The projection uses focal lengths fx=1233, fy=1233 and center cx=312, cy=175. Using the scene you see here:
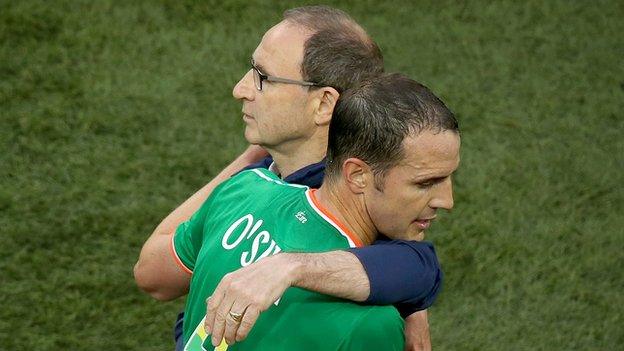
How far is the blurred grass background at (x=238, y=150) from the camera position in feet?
18.8

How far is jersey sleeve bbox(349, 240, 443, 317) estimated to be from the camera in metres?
2.83

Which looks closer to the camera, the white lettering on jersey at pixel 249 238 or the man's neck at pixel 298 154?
the white lettering on jersey at pixel 249 238

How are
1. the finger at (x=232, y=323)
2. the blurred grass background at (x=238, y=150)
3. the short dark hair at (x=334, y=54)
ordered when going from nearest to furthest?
the finger at (x=232, y=323) → the short dark hair at (x=334, y=54) → the blurred grass background at (x=238, y=150)

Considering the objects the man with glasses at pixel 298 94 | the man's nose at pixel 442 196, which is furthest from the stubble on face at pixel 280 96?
the man's nose at pixel 442 196

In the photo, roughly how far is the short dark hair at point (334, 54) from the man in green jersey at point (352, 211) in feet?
1.64

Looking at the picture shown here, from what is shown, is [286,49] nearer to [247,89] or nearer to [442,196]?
[247,89]

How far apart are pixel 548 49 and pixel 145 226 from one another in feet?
10.2

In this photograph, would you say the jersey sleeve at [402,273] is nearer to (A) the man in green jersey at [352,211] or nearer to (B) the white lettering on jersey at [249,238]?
(A) the man in green jersey at [352,211]

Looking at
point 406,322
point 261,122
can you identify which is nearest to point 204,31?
point 261,122

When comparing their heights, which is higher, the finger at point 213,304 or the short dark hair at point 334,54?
the short dark hair at point 334,54

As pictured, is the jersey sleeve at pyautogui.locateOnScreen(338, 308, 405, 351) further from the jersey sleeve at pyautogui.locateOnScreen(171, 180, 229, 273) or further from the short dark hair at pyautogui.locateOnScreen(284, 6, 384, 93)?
the short dark hair at pyautogui.locateOnScreen(284, 6, 384, 93)

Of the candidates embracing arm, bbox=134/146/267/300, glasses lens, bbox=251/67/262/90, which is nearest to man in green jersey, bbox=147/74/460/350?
embracing arm, bbox=134/146/267/300

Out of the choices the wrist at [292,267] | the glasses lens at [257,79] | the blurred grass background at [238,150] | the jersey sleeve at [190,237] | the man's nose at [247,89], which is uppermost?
the glasses lens at [257,79]

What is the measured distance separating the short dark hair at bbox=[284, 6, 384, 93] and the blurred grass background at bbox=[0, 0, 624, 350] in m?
2.25
